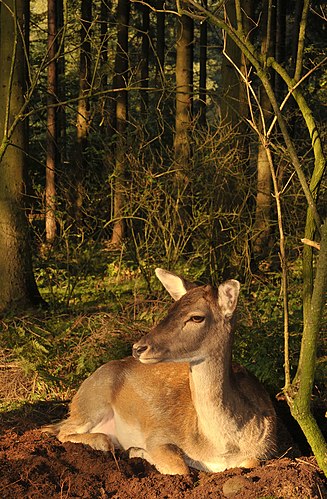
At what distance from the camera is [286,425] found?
769cm

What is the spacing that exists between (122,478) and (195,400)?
794mm

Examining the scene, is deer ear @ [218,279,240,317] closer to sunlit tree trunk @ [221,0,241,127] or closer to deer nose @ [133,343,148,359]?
deer nose @ [133,343,148,359]

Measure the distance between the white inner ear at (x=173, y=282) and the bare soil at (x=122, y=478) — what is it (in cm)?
136

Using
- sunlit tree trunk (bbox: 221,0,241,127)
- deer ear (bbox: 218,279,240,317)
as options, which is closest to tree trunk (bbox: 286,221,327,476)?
deer ear (bbox: 218,279,240,317)

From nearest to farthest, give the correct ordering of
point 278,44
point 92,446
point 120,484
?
point 120,484, point 92,446, point 278,44

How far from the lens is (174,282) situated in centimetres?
664

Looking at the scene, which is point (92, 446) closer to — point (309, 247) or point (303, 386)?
point (303, 386)

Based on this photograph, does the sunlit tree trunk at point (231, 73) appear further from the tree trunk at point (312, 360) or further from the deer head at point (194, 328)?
the tree trunk at point (312, 360)

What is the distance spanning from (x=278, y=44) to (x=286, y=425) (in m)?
17.2

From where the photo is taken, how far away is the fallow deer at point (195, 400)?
20.2 feet

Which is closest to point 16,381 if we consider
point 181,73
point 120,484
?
point 120,484

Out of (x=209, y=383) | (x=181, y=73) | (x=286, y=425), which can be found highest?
(x=181, y=73)

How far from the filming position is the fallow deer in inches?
243

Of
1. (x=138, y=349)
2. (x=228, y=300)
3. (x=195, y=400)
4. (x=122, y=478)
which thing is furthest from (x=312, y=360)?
(x=122, y=478)
